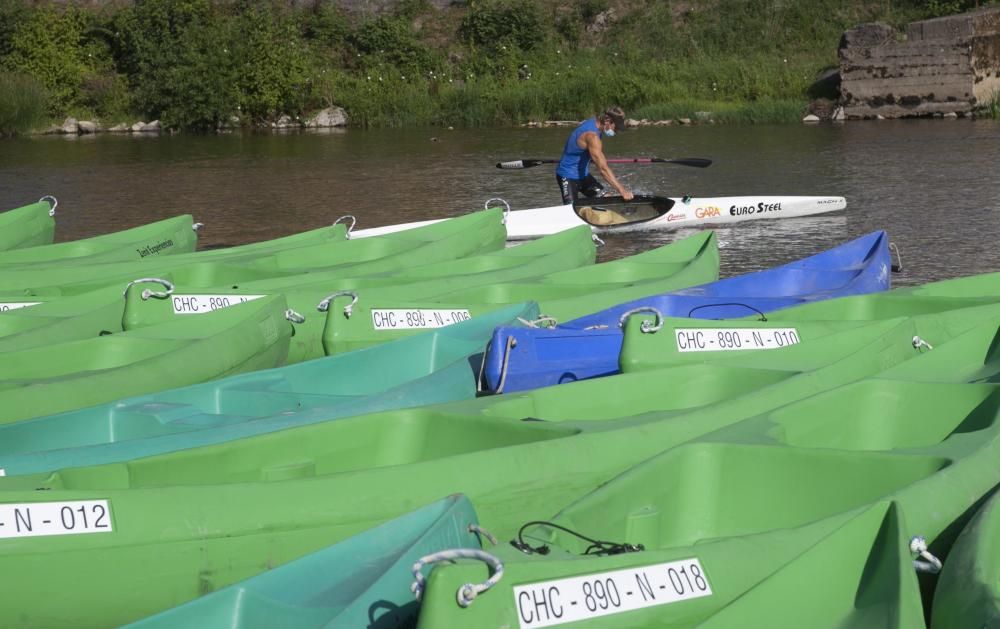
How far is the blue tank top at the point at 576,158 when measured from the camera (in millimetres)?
13148

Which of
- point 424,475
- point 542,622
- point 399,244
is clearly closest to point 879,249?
point 399,244

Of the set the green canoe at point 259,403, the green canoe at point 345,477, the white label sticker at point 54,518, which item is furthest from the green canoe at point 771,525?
the white label sticker at point 54,518

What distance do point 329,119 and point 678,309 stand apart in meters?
25.4

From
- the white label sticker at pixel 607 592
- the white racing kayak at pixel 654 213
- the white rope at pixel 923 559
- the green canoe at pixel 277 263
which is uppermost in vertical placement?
the white label sticker at pixel 607 592

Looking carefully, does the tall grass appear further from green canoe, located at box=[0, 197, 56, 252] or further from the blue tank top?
the blue tank top

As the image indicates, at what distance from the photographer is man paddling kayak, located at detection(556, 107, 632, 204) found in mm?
12914

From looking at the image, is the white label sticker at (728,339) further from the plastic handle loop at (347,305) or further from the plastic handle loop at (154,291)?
the plastic handle loop at (154,291)

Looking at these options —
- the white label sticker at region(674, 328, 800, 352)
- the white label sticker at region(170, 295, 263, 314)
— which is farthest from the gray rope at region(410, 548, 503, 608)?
the white label sticker at region(170, 295, 263, 314)

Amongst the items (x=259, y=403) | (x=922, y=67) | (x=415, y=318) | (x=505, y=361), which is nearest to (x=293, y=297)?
(x=415, y=318)

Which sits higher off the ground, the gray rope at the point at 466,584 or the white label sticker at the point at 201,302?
the gray rope at the point at 466,584

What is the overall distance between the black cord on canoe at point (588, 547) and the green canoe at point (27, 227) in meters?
8.77

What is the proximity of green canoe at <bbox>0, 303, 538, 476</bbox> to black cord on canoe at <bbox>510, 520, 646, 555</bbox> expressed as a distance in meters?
1.75

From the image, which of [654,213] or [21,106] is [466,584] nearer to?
[654,213]

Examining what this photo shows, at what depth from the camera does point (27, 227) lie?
1192 cm
